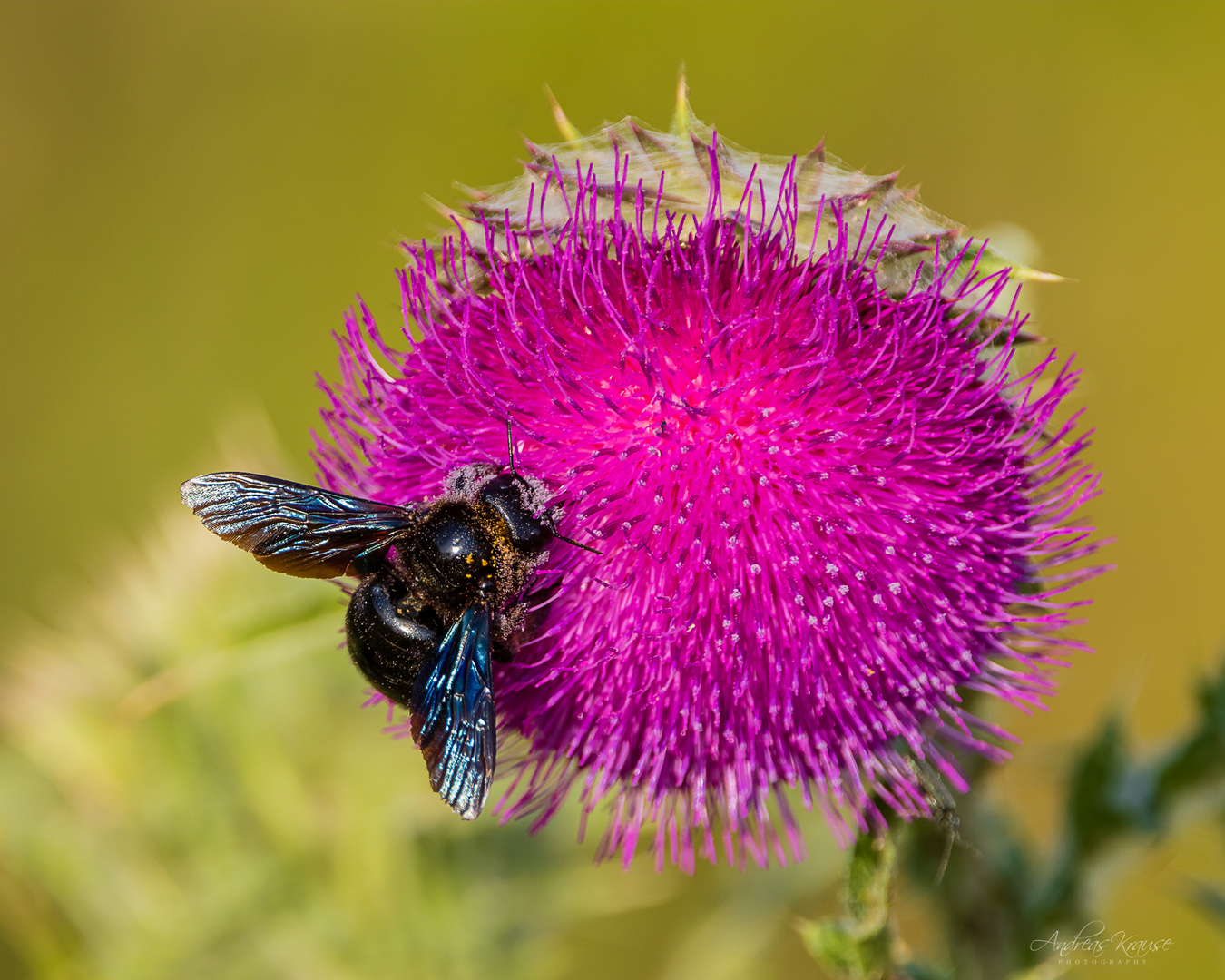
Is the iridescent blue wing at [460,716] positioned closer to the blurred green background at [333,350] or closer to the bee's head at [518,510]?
the bee's head at [518,510]

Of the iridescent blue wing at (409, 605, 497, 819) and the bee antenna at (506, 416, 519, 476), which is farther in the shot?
Answer: the bee antenna at (506, 416, 519, 476)

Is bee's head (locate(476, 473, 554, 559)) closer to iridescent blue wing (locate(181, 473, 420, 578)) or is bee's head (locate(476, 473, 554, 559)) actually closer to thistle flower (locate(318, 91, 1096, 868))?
thistle flower (locate(318, 91, 1096, 868))

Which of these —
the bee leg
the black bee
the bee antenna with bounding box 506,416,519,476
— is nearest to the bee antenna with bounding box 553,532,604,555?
the black bee

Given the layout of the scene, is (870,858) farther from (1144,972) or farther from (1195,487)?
(1195,487)

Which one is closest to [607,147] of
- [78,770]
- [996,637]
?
[996,637]
